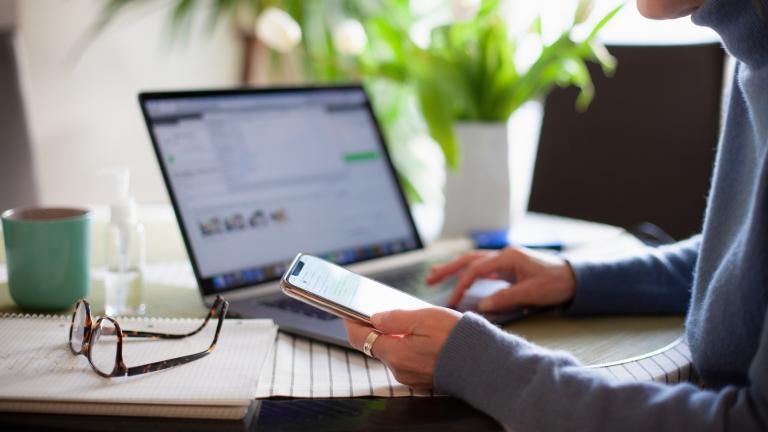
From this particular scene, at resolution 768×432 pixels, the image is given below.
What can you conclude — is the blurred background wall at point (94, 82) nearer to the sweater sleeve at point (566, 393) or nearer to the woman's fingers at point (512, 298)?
the woman's fingers at point (512, 298)

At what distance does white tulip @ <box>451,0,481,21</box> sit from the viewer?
4.77 feet

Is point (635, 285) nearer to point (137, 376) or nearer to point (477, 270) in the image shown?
point (477, 270)

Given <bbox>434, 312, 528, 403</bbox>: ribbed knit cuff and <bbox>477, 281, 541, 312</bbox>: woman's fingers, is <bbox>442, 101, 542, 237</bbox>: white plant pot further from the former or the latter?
Result: <bbox>434, 312, 528, 403</bbox>: ribbed knit cuff

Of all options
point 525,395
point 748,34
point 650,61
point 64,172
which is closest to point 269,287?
point 525,395

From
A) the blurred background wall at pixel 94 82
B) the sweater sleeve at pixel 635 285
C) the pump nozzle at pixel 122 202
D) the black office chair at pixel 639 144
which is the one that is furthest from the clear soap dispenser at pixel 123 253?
the blurred background wall at pixel 94 82

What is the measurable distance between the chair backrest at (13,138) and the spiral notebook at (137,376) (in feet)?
2.32

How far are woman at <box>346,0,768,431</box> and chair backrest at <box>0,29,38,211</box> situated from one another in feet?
3.11

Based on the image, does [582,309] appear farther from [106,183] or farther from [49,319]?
[106,183]

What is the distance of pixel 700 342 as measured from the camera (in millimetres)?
792

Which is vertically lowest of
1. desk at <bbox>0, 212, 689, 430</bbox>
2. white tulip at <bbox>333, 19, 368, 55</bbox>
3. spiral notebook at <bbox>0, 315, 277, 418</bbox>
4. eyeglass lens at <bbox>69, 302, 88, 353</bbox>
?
desk at <bbox>0, 212, 689, 430</bbox>

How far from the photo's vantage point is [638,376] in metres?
0.84

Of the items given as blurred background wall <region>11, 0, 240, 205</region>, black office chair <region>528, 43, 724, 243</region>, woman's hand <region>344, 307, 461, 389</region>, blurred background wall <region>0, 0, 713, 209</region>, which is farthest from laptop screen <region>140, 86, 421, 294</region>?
blurred background wall <region>11, 0, 240, 205</region>

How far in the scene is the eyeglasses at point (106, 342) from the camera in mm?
729

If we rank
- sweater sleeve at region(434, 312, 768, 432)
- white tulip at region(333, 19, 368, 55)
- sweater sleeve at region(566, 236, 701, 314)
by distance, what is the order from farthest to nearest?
white tulip at region(333, 19, 368, 55)
sweater sleeve at region(566, 236, 701, 314)
sweater sleeve at region(434, 312, 768, 432)
